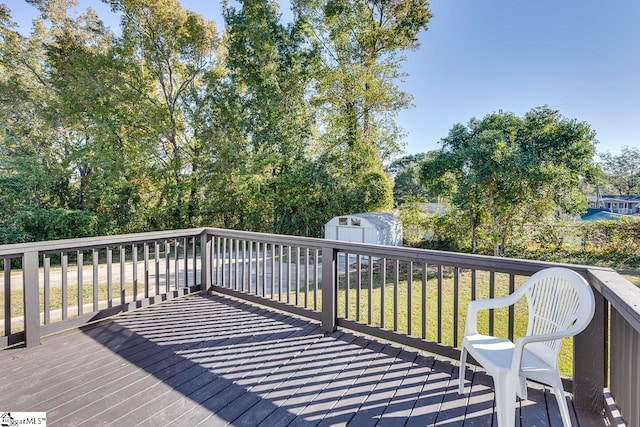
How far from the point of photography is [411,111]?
11430 millimetres

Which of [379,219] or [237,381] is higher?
[379,219]

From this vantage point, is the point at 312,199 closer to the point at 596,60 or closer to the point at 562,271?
the point at 596,60

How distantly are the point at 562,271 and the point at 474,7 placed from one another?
934 centimetres

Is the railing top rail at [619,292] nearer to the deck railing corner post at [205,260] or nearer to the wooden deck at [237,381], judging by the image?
the wooden deck at [237,381]

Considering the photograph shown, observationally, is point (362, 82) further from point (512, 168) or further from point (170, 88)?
point (170, 88)

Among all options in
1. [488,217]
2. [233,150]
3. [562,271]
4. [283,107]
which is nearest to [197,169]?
[233,150]

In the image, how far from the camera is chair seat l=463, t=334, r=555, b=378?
1552 mm

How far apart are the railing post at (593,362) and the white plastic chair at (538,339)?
12.0 inches

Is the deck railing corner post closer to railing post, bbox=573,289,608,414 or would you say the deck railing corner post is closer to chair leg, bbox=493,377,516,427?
chair leg, bbox=493,377,516,427

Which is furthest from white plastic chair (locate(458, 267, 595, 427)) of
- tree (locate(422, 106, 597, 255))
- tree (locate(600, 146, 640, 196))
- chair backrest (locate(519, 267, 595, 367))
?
tree (locate(600, 146, 640, 196))

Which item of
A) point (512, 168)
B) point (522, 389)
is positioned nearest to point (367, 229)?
point (512, 168)

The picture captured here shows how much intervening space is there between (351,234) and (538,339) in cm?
776

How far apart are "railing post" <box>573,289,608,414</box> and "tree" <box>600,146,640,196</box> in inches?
1164

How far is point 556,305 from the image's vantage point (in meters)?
1.71
